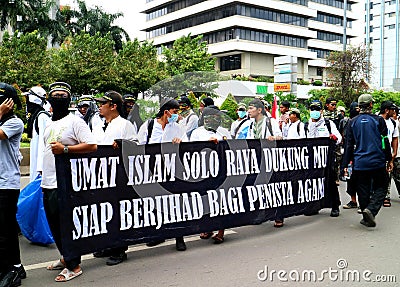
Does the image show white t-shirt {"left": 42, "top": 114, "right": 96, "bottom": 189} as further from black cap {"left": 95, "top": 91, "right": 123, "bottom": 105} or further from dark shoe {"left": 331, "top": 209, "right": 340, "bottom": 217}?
dark shoe {"left": 331, "top": 209, "right": 340, "bottom": 217}

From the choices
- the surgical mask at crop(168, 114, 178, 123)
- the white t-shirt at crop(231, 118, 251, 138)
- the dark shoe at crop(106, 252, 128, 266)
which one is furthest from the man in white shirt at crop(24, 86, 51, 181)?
the white t-shirt at crop(231, 118, 251, 138)

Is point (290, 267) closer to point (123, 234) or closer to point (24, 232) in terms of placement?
point (123, 234)

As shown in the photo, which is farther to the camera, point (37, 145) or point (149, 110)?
point (149, 110)

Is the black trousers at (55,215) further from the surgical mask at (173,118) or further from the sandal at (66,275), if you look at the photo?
the surgical mask at (173,118)

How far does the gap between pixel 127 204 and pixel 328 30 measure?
70.2 meters

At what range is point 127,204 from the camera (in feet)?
15.5

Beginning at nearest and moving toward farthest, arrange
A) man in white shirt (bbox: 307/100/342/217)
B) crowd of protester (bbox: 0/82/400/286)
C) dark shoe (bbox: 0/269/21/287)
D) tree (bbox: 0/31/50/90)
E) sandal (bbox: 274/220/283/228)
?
dark shoe (bbox: 0/269/21/287) → crowd of protester (bbox: 0/82/400/286) → sandal (bbox: 274/220/283/228) → man in white shirt (bbox: 307/100/342/217) → tree (bbox: 0/31/50/90)

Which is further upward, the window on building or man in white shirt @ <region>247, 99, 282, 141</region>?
the window on building

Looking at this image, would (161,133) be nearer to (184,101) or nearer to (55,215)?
(184,101)

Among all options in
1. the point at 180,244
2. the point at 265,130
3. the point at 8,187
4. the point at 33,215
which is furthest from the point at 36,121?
the point at 265,130

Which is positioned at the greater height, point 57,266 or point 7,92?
point 7,92

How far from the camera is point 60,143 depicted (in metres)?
4.16

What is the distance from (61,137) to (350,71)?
107ft

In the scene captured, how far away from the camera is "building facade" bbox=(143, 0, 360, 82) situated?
52500 millimetres
